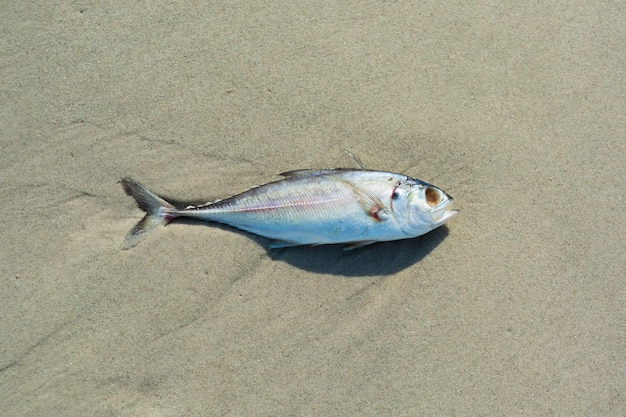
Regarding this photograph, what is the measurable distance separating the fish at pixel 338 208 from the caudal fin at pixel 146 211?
0.26 meters

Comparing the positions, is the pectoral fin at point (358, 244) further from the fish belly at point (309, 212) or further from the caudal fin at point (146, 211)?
the caudal fin at point (146, 211)

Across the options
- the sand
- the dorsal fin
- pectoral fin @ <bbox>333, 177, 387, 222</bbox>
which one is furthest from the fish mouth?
the dorsal fin

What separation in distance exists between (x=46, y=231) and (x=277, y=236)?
1.71 meters

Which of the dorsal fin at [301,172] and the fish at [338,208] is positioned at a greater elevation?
the dorsal fin at [301,172]

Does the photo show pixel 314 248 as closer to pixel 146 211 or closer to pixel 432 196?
pixel 432 196

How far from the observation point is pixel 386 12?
341cm

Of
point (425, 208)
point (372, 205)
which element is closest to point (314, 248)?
point (372, 205)

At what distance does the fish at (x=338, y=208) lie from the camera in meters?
3.03

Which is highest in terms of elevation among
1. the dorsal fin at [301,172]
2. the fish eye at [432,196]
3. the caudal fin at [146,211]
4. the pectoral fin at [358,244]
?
the dorsal fin at [301,172]

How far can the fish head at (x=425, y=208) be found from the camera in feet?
9.91

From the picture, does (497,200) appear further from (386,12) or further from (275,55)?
(275,55)

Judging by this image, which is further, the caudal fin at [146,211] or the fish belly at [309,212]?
the caudal fin at [146,211]

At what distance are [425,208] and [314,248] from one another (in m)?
0.86

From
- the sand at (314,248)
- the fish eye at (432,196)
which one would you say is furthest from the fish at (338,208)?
the sand at (314,248)
